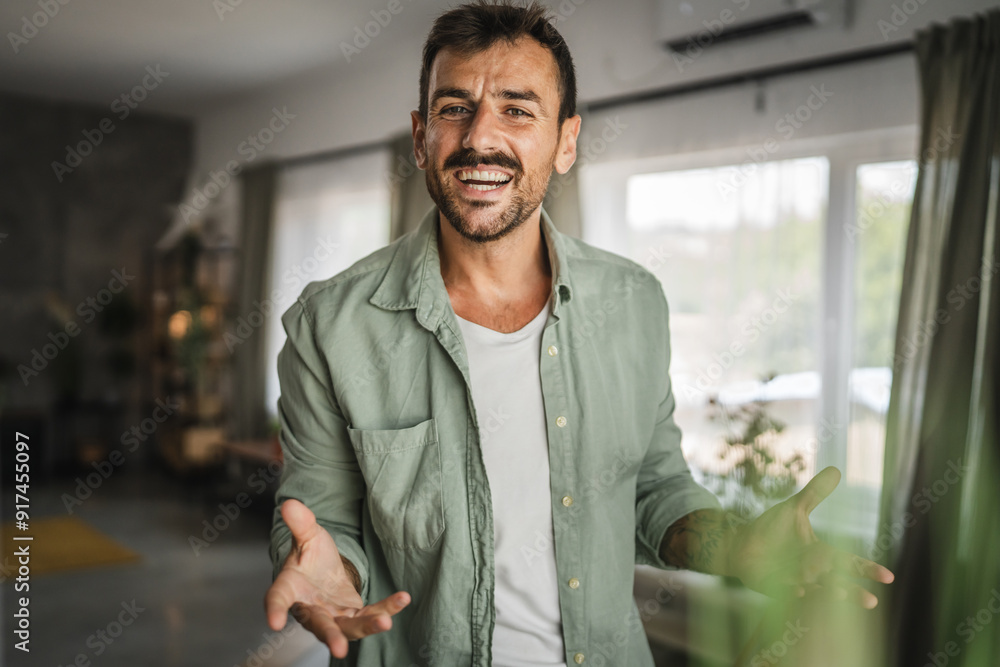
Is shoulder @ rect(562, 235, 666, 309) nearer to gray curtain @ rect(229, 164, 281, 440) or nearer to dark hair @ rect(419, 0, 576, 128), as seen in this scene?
dark hair @ rect(419, 0, 576, 128)

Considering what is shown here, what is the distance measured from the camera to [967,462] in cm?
220

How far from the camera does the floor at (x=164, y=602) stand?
9.63 feet

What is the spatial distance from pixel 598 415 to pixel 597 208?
240cm

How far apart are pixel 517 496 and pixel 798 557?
39cm

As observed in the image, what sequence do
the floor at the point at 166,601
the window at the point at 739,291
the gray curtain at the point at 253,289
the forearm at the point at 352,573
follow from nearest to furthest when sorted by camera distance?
the forearm at the point at 352,573 < the window at the point at 739,291 < the floor at the point at 166,601 < the gray curtain at the point at 253,289

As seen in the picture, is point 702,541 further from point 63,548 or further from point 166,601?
point 63,548

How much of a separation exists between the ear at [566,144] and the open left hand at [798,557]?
61cm

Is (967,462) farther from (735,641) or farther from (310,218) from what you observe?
(310,218)

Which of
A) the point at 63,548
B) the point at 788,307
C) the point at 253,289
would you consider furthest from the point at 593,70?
the point at 63,548

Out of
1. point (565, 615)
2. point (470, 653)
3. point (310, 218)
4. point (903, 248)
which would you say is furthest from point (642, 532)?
point (310, 218)

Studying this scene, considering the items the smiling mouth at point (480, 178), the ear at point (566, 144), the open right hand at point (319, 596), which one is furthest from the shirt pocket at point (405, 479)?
the ear at point (566, 144)

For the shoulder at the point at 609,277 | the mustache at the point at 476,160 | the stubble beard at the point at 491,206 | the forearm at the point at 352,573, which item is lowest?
the forearm at the point at 352,573

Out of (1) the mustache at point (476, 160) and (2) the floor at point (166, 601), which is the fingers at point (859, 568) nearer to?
(1) the mustache at point (476, 160)

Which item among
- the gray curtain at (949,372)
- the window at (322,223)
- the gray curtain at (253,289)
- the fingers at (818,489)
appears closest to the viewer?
→ the fingers at (818,489)
